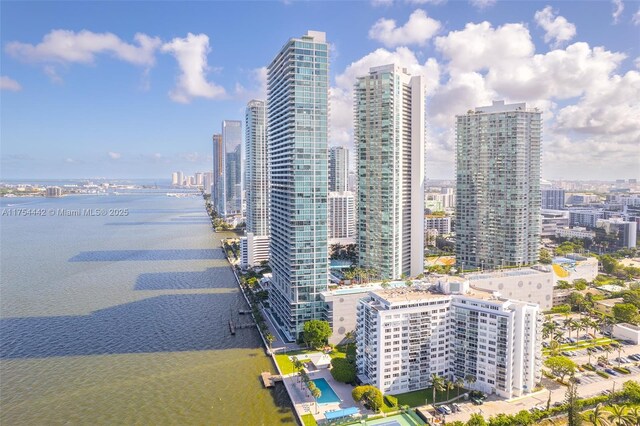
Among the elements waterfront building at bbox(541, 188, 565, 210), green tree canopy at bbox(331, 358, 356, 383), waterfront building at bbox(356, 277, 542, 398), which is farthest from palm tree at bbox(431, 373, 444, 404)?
waterfront building at bbox(541, 188, 565, 210)

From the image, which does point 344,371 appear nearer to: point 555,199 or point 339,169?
point 339,169

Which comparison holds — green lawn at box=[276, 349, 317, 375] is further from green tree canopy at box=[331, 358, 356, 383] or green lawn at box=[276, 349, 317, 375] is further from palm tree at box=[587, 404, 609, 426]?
palm tree at box=[587, 404, 609, 426]

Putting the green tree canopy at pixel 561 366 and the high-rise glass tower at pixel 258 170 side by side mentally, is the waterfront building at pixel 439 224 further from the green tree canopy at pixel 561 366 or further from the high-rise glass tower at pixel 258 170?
the green tree canopy at pixel 561 366

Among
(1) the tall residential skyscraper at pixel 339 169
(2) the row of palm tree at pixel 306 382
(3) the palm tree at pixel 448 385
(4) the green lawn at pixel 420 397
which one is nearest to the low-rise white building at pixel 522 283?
(3) the palm tree at pixel 448 385

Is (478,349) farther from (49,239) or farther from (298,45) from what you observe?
(49,239)

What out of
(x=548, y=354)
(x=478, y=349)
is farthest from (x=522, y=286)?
(x=478, y=349)

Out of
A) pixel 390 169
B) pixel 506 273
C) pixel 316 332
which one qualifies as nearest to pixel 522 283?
pixel 506 273
